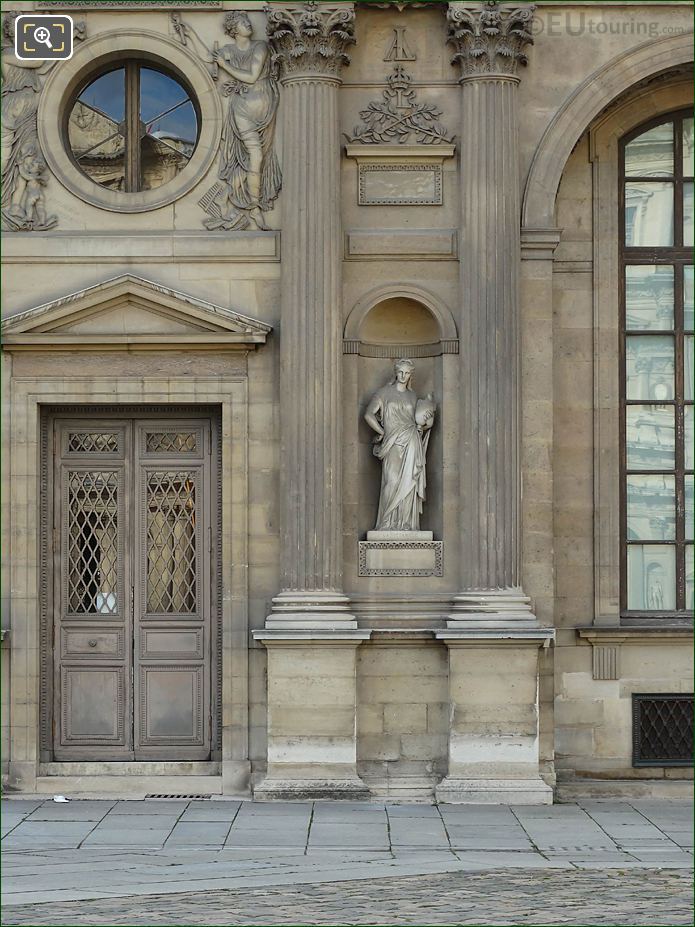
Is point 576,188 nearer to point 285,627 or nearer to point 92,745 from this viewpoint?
point 285,627

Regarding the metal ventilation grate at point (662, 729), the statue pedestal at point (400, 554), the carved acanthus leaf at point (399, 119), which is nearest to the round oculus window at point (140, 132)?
the carved acanthus leaf at point (399, 119)

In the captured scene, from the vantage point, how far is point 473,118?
16.5 meters

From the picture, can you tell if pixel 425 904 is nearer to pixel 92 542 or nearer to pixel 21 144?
pixel 92 542

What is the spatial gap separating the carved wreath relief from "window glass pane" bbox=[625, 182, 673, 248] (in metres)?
5.86

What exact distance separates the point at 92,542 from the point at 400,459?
321 cm

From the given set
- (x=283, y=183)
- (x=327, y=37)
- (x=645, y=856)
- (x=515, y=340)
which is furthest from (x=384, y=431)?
(x=645, y=856)

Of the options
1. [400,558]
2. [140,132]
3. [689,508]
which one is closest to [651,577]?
[689,508]

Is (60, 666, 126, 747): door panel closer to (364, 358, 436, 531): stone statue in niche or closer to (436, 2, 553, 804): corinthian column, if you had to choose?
(364, 358, 436, 531): stone statue in niche

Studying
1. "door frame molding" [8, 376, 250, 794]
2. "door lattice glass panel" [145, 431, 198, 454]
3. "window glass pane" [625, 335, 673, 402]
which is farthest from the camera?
"window glass pane" [625, 335, 673, 402]

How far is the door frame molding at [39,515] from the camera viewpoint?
16547 millimetres

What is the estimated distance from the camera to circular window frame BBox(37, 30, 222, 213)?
55.3 feet

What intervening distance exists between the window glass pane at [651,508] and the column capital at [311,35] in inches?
204

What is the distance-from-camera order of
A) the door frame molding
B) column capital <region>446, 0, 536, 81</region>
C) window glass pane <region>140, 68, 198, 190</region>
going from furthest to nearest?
window glass pane <region>140, 68, 198, 190</region>
the door frame molding
column capital <region>446, 0, 536, 81</region>

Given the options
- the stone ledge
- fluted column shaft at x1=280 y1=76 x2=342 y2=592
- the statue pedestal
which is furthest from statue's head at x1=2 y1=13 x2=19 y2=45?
the statue pedestal
